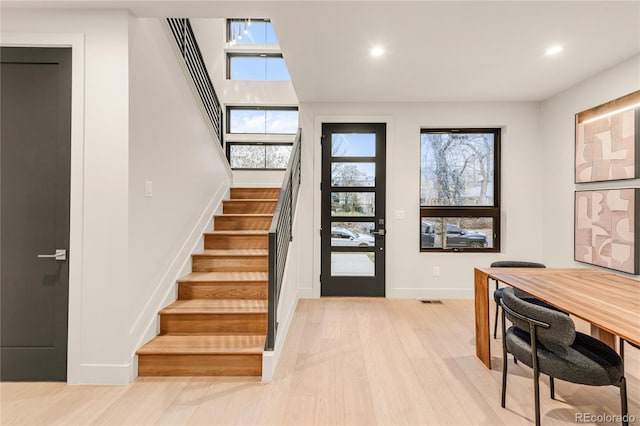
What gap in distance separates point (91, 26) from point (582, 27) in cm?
372

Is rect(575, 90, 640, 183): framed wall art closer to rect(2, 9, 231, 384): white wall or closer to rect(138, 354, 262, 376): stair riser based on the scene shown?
rect(138, 354, 262, 376): stair riser

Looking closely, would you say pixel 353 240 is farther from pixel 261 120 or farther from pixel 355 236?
pixel 261 120

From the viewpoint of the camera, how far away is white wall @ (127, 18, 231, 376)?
2383 millimetres

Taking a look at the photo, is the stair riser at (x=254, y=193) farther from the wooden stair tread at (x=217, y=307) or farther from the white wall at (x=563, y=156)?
the white wall at (x=563, y=156)

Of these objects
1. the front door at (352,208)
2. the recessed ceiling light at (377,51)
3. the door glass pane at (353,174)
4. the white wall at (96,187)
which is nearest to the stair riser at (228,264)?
the white wall at (96,187)

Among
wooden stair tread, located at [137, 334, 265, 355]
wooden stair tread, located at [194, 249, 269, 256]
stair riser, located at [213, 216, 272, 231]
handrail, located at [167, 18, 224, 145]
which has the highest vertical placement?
handrail, located at [167, 18, 224, 145]

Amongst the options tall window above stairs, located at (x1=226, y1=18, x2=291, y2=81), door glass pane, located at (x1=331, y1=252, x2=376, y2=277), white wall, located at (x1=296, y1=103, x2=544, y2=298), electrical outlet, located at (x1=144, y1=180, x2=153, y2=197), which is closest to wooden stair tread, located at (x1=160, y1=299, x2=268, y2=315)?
electrical outlet, located at (x1=144, y1=180, x2=153, y2=197)

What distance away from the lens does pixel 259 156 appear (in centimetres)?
547

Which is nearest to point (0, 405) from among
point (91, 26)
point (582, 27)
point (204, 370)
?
point (204, 370)

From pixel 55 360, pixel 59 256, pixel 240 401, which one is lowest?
pixel 240 401

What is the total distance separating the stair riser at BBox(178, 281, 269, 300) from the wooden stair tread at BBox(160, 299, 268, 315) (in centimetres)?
4

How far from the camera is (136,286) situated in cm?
239

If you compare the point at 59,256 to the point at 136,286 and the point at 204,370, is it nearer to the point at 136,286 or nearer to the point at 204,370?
the point at 136,286

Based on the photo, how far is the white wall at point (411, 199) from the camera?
439cm
